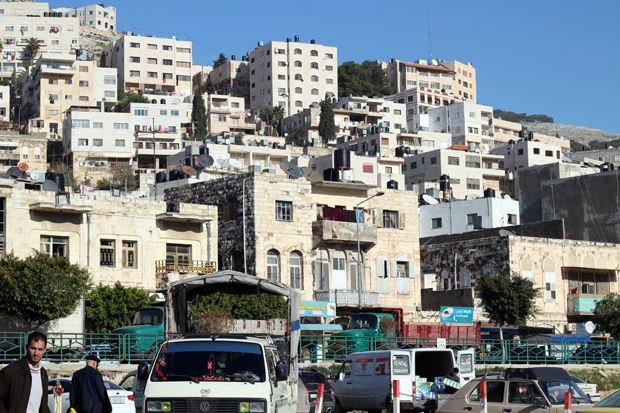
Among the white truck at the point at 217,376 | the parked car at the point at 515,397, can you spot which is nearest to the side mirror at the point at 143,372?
the white truck at the point at 217,376

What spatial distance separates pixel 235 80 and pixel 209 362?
14632 centimetres

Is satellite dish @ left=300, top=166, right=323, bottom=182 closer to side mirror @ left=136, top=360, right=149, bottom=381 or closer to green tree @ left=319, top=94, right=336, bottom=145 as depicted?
side mirror @ left=136, top=360, right=149, bottom=381

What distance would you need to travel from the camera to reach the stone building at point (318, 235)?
159 ft

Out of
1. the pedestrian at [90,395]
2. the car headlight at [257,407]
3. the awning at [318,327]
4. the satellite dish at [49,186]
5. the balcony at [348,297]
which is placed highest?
the satellite dish at [49,186]

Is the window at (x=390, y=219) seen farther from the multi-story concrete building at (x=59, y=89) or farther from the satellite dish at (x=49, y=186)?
the multi-story concrete building at (x=59, y=89)

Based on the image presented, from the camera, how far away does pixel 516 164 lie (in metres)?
124

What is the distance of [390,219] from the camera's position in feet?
178

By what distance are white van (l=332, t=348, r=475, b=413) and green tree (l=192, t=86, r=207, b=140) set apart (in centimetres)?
10098

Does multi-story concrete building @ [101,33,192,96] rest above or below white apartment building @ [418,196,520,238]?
above

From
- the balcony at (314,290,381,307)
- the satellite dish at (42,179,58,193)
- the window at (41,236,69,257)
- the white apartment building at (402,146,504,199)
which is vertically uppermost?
the white apartment building at (402,146,504,199)

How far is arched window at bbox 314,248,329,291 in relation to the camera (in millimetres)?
50031

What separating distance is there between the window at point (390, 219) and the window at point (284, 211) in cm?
668

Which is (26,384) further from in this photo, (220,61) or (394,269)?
(220,61)

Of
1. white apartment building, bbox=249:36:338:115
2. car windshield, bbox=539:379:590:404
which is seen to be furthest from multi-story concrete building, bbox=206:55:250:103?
car windshield, bbox=539:379:590:404
